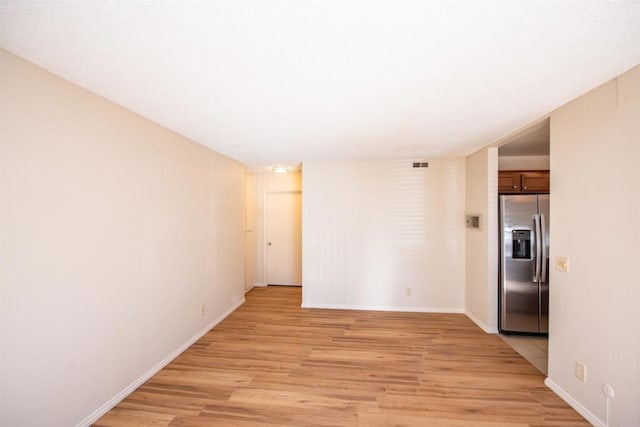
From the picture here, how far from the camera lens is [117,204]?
2100 millimetres

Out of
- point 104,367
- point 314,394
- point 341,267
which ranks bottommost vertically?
point 314,394

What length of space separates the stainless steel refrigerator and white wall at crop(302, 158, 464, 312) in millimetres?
821

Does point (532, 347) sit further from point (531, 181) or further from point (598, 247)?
point (531, 181)

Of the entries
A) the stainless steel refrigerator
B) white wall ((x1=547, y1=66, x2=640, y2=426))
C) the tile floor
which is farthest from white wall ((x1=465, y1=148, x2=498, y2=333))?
white wall ((x1=547, y1=66, x2=640, y2=426))

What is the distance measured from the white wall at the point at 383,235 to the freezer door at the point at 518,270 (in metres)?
0.81

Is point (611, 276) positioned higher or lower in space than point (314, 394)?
higher

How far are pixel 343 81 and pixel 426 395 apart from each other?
2.59 m

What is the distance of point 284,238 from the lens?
5.62 m

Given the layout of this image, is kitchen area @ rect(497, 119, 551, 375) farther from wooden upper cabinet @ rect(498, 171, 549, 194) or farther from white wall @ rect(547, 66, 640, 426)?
white wall @ rect(547, 66, 640, 426)

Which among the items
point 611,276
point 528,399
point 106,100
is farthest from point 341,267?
point 106,100

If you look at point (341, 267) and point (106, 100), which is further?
point (341, 267)

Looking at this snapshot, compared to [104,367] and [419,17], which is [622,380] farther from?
[104,367]

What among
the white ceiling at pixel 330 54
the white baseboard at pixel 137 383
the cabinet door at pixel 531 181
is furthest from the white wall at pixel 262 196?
the cabinet door at pixel 531 181

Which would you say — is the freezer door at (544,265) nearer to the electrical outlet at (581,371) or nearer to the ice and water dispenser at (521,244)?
the ice and water dispenser at (521,244)
